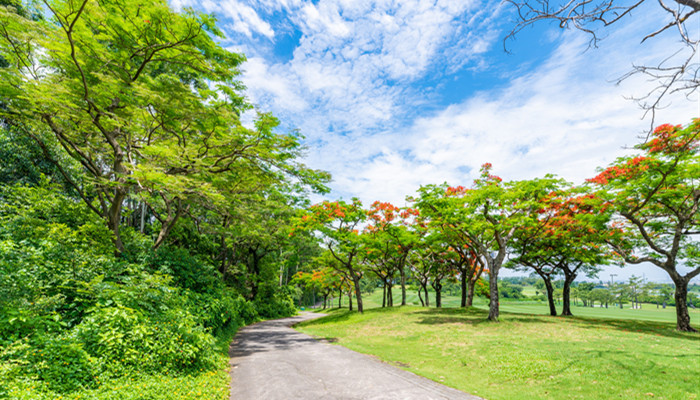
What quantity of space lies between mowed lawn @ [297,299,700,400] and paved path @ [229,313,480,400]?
3.27 feet

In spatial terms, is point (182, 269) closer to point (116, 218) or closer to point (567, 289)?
point (116, 218)

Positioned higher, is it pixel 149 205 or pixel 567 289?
pixel 149 205

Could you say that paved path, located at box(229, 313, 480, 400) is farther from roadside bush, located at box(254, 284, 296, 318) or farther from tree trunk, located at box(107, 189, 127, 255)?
roadside bush, located at box(254, 284, 296, 318)

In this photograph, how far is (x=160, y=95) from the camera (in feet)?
30.9

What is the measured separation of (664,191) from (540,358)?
12524 millimetres

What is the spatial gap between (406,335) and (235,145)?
12738 millimetres

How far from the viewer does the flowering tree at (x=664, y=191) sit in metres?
13.0

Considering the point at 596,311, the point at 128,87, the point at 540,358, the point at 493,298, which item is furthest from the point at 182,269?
the point at 596,311

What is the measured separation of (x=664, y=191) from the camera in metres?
14.4

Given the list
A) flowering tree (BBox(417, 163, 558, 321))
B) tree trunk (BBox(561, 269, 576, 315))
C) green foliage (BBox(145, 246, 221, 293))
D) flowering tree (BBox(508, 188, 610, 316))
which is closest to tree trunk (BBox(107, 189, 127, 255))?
green foliage (BBox(145, 246, 221, 293))

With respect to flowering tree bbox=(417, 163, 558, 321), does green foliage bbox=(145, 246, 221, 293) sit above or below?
below

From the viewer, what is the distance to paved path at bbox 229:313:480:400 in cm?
652

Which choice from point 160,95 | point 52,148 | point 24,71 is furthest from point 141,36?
point 52,148

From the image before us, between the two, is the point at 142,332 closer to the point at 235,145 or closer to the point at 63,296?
the point at 63,296
